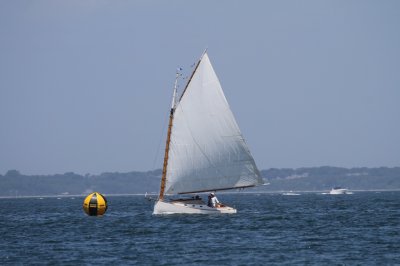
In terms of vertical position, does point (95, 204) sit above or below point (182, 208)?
above

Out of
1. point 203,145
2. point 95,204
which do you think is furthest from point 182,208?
point 95,204

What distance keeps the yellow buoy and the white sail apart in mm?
7078

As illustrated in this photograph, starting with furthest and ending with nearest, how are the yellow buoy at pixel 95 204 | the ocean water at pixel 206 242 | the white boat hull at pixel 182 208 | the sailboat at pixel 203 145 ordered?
1. the yellow buoy at pixel 95 204
2. the white boat hull at pixel 182 208
3. the sailboat at pixel 203 145
4. the ocean water at pixel 206 242

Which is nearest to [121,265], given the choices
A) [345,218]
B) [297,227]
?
[297,227]

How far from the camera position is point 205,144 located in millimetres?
77500

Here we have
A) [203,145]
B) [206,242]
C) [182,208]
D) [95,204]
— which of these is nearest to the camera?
[206,242]

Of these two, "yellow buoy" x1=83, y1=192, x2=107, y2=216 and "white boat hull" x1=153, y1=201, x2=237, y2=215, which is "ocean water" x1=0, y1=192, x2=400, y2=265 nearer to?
"white boat hull" x1=153, y1=201, x2=237, y2=215

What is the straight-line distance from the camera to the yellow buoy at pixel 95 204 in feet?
263

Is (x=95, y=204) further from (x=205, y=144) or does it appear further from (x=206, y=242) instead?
(x=206, y=242)

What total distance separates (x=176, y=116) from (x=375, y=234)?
23.7 m

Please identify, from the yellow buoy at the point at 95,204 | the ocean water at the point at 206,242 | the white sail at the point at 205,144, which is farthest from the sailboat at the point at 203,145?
the yellow buoy at the point at 95,204

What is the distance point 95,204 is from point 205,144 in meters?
12.4

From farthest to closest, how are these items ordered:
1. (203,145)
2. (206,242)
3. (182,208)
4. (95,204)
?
(95,204)
(182,208)
(203,145)
(206,242)

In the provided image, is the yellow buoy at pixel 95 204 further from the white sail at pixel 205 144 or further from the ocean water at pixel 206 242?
the white sail at pixel 205 144
